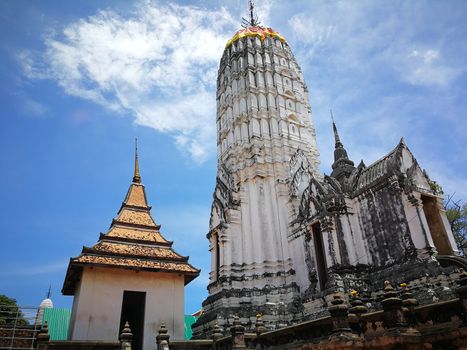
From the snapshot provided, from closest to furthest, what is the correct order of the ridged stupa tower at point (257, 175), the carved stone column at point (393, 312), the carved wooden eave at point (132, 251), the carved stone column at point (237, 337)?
the carved stone column at point (393, 312), the carved stone column at point (237, 337), the carved wooden eave at point (132, 251), the ridged stupa tower at point (257, 175)

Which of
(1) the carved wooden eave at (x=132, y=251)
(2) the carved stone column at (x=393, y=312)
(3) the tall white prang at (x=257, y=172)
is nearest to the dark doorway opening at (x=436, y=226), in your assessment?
(3) the tall white prang at (x=257, y=172)

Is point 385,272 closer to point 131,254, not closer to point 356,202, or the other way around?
point 356,202

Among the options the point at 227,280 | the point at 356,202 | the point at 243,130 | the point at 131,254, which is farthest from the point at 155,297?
the point at 243,130

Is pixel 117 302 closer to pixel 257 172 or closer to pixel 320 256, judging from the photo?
pixel 320 256

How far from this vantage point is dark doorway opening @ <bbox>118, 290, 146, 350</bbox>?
53.3ft

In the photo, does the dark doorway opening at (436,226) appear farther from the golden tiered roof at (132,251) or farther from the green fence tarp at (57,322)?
the green fence tarp at (57,322)

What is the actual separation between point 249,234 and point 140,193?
23.2 feet

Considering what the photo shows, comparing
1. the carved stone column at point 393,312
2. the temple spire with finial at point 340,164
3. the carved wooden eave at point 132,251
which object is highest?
the temple spire with finial at point 340,164

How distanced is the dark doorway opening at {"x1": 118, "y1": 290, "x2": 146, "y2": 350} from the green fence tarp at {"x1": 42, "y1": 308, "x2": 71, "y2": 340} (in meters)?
11.0

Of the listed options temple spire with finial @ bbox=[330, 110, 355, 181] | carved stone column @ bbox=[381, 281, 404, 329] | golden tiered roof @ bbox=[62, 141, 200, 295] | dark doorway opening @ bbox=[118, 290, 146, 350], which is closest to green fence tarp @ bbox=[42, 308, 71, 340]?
dark doorway opening @ bbox=[118, 290, 146, 350]

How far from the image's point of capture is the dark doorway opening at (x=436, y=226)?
16.7 meters

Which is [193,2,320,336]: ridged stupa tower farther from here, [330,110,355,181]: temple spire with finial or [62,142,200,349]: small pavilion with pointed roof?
[62,142,200,349]: small pavilion with pointed roof

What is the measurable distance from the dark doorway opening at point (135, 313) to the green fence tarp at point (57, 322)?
11011 millimetres

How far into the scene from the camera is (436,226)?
675 inches
